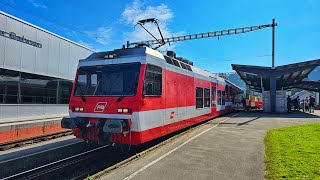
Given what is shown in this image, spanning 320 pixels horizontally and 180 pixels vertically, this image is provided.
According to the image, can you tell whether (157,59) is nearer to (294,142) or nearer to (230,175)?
(230,175)

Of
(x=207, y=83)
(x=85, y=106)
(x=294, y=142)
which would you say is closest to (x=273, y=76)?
(x=207, y=83)

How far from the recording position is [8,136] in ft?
39.2

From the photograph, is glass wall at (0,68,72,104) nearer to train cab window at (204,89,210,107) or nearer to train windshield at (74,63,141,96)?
train windshield at (74,63,141,96)

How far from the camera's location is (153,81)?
→ 8477mm

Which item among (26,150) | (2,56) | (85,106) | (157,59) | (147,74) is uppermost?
(2,56)

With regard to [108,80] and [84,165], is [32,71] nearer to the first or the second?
[108,80]

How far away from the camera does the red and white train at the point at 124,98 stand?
7.60m

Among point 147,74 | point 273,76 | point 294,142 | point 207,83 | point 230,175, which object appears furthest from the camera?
point 273,76

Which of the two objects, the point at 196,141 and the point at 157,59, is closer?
the point at 157,59

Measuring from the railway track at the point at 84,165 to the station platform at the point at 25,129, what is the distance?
206 inches

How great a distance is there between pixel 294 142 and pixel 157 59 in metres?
5.83

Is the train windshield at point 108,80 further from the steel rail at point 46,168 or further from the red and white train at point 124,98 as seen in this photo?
the steel rail at point 46,168

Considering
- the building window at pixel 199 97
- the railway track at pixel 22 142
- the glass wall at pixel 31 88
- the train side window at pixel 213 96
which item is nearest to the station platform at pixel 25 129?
the railway track at pixel 22 142

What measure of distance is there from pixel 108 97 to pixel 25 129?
7.30 m
